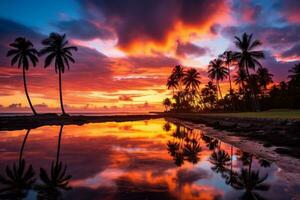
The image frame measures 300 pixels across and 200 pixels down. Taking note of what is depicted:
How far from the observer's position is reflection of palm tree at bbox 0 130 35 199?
8.05 metres

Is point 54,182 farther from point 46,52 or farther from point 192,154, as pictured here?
point 46,52

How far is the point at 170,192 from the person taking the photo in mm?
8484

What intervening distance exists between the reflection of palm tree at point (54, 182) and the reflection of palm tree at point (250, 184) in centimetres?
529

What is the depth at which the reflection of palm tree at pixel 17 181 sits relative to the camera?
8055 mm

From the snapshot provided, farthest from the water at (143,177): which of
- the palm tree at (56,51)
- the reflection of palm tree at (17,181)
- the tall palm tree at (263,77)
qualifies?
the tall palm tree at (263,77)

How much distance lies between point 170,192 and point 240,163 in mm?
5781

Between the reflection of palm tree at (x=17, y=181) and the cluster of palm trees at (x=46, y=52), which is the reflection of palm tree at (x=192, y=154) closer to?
the reflection of palm tree at (x=17, y=181)

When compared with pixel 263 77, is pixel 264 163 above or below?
below

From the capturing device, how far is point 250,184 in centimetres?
939

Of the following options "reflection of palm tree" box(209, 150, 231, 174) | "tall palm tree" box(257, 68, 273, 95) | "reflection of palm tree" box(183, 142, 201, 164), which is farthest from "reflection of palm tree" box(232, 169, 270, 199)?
"tall palm tree" box(257, 68, 273, 95)

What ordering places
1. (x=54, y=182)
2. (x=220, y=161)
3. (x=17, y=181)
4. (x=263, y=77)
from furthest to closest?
(x=263, y=77) < (x=220, y=161) < (x=17, y=181) < (x=54, y=182)

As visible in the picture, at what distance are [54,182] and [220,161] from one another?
7.95 m

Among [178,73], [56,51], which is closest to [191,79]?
[178,73]

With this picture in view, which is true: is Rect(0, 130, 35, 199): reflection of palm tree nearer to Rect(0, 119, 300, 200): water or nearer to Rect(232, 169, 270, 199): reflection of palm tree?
Rect(0, 119, 300, 200): water
